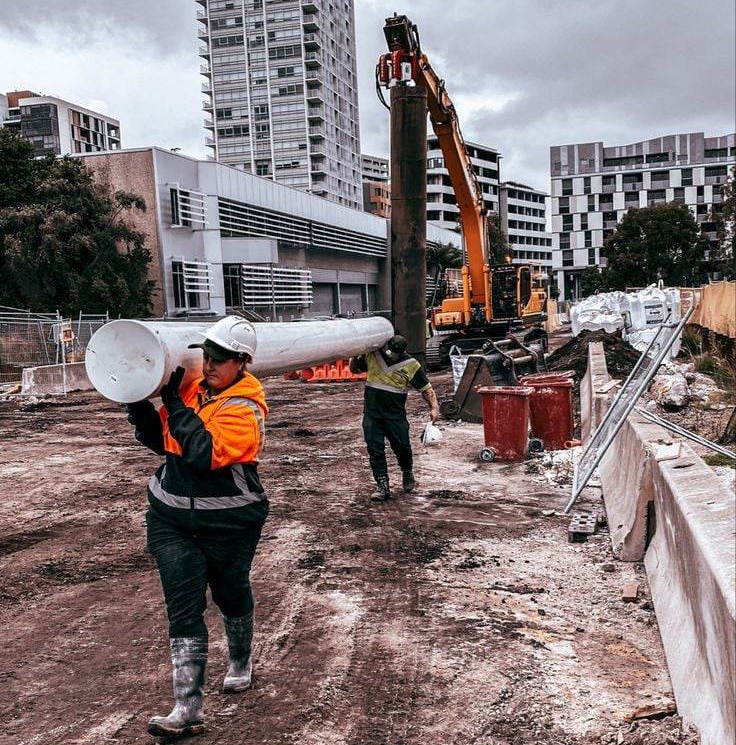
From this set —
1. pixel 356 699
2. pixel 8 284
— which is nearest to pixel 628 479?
pixel 356 699

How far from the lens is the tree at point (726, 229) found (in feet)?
171

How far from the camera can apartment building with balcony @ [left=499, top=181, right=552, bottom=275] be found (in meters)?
124

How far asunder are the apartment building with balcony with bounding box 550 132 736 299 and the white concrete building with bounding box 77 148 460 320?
278 feet

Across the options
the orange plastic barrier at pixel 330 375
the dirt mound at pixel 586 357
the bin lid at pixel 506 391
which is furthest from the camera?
the orange plastic barrier at pixel 330 375

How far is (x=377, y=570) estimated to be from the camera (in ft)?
20.4

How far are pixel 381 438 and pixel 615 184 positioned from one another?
124 metres

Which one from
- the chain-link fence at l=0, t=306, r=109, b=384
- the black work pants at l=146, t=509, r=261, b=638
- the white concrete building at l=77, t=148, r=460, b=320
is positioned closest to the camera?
the black work pants at l=146, t=509, r=261, b=638

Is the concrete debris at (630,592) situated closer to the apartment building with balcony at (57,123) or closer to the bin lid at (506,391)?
the bin lid at (506,391)

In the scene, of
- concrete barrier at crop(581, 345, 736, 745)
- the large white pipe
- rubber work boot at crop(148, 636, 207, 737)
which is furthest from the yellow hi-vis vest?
rubber work boot at crop(148, 636, 207, 737)

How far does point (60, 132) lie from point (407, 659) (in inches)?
4515

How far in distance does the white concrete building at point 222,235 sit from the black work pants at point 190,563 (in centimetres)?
2744

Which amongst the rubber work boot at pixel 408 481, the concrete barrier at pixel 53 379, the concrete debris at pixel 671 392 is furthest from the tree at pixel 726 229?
the rubber work boot at pixel 408 481

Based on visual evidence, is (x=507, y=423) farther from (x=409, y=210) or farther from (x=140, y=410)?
(x=140, y=410)

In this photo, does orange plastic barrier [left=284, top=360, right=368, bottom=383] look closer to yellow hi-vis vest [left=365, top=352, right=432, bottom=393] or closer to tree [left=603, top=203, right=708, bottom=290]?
yellow hi-vis vest [left=365, top=352, right=432, bottom=393]
